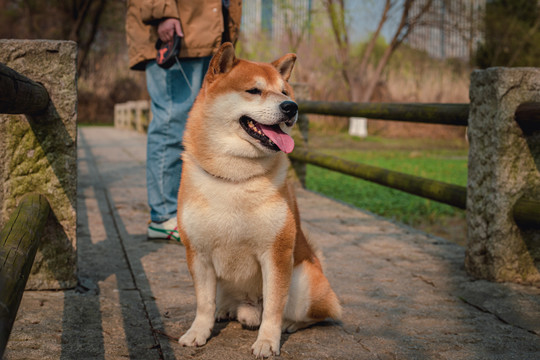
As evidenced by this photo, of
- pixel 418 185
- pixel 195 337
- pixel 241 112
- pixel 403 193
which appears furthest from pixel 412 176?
pixel 403 193

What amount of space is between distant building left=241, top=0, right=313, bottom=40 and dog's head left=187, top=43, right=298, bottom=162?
53.7ft

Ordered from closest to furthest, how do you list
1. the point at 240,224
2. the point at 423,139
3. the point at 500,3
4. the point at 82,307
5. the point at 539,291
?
1. the point at 240,224
2. the point at 82,307
3. the point at 539,291
4. the point at 423,139
5. the point at 500,3

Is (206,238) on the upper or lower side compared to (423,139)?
upper

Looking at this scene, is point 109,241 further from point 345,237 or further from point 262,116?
point 262,116

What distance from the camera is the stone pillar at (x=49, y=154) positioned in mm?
2561

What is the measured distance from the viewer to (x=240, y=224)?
83.1 inches

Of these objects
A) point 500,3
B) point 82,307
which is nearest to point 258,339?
point 82,307

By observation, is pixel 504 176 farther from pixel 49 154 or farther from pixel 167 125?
pixel 49 154

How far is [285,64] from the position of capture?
8.71 ft

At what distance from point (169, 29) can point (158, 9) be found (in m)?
0.15

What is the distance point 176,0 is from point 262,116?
179 cm

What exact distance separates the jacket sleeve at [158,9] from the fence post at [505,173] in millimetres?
1957

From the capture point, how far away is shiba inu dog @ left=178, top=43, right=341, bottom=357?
2.13 meters

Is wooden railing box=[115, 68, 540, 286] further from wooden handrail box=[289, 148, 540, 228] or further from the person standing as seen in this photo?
the person standing
